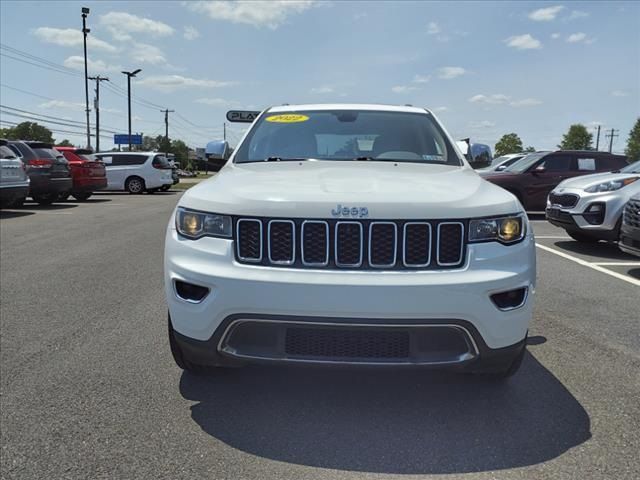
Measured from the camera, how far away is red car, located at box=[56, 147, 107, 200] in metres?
16.6

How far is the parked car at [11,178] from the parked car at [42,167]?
1.07 meters

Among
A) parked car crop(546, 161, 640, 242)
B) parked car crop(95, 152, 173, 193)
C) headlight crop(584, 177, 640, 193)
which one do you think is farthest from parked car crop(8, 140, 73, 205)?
headlight crop(584, 177, 640, 193)

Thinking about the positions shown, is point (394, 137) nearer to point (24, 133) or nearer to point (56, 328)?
point (56, 328)

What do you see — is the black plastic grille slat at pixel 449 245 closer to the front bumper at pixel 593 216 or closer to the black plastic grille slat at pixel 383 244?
the black plastic grille slat at pixel 383 244

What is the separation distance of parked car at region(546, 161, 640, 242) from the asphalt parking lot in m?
3.27

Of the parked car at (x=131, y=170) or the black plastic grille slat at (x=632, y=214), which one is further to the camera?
the parked car at (x=131, y=170)

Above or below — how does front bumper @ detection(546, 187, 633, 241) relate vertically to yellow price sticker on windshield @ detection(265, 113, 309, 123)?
below

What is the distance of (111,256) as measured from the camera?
7320 millimetres

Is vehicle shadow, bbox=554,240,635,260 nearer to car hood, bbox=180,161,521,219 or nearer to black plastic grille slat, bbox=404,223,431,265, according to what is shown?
car hood, bbox=180,161,521,219

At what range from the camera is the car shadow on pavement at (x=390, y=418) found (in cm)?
246

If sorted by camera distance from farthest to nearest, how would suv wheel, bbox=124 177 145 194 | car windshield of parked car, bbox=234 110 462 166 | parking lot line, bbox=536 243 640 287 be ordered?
suv wheel, bbox=124 177 145 194
parking lot line, bbox=536 243 640 287
car windshield of parked car, bbox=234 110 462 166

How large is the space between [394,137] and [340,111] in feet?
1.63

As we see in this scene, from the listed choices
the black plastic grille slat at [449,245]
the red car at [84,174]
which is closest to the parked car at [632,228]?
the black plastic grille slat at [449,245]

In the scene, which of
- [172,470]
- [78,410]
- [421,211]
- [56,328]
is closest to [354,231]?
[421,211]
